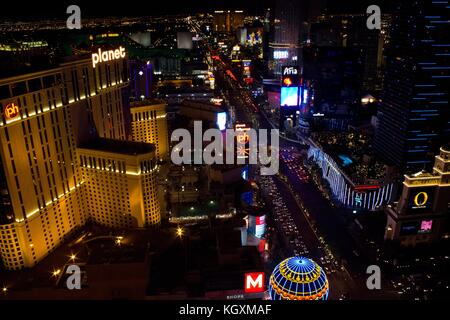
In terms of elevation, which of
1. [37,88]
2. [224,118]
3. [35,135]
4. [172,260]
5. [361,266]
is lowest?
[361,266]

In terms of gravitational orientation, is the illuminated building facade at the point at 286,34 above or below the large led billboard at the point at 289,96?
above

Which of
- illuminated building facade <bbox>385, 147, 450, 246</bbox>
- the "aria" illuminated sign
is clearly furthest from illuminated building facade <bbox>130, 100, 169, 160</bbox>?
illuminated building facade <bbox>385, 147, 450, 246</bbox>

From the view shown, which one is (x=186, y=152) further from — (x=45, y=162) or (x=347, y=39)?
(x=347, y=39)

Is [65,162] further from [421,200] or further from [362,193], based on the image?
[421,200]

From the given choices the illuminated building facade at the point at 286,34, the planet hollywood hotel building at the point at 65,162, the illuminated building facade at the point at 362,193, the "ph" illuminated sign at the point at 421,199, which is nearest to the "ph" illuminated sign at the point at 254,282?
the planet hollywood hotel building at the point at 65,162

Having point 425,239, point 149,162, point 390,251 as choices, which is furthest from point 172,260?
point 425,239

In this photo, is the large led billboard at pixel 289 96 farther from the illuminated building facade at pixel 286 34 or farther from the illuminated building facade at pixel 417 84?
the illuminated building facade at pixel 286 34
